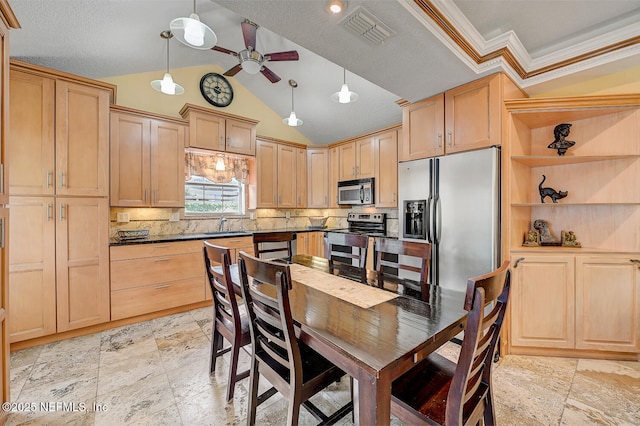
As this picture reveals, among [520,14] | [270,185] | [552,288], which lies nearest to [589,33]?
[520,14]

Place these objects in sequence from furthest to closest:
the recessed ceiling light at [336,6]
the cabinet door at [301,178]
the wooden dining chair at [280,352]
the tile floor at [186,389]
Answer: the cabinet door at [301,178]
the tile floor at [186,389]
the recessed ceiling light at [336,6]
the wooden dining chair at [280,352]

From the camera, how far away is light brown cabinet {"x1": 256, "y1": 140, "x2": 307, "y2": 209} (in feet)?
14.8

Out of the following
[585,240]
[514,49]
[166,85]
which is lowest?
[585,240]

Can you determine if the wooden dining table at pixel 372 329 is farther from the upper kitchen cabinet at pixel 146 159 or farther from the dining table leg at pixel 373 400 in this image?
the upper kitchen cabinet at pixel 146 159

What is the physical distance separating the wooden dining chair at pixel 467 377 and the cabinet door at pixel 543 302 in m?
1.45

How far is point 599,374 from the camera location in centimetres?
209

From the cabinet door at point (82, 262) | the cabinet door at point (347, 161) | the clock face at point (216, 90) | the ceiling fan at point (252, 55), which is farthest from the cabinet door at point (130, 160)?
the cabinet door at point (347, 161)

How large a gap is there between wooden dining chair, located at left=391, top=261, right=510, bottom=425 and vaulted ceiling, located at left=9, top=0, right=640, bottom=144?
1.65 m

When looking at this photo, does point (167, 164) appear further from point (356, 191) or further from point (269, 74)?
point (356, 191)

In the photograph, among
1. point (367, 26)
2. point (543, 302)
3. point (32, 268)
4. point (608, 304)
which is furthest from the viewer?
point (32, 268)

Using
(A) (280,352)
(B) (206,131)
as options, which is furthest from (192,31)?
(A) (280,352)

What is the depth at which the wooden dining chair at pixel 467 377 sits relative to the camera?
93 centimetres

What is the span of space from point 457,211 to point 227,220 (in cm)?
340

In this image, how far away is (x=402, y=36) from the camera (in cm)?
184
